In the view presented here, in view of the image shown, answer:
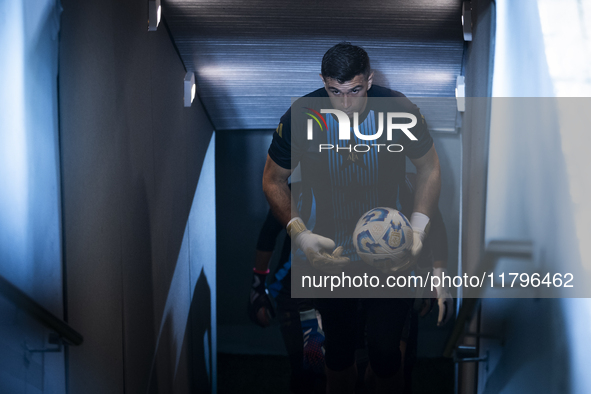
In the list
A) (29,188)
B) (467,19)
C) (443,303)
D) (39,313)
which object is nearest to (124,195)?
(29,188)

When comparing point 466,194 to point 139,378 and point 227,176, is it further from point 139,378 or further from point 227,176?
point 139,378

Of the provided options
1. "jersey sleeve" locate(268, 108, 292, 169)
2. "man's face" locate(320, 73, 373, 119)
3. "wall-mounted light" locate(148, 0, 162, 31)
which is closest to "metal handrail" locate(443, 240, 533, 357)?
"man's face" locate(320, 73, 373, 119)

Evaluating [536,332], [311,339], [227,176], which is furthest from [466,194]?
[227,176]

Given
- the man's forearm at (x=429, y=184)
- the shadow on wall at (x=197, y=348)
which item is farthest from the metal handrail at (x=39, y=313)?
the man's forearm at (x=429, y=184)

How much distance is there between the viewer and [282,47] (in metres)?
2.34

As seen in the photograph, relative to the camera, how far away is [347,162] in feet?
7.58

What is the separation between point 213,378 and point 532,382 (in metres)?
1.70

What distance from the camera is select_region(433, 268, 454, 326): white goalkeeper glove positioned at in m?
2.26

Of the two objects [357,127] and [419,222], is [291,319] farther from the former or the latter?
[357,127]

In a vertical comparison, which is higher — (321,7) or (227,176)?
(321,7)

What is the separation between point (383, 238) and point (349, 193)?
0.38 meters

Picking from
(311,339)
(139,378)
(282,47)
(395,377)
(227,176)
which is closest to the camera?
(139,378)

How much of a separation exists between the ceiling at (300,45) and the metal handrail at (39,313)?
1.33 m

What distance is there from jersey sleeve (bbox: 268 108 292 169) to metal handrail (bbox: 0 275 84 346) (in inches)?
45.5
